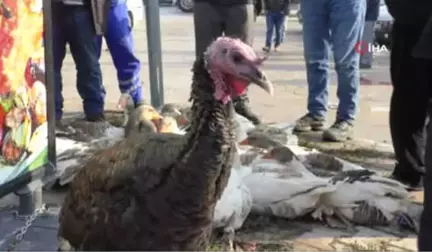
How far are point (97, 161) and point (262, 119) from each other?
4290 mm

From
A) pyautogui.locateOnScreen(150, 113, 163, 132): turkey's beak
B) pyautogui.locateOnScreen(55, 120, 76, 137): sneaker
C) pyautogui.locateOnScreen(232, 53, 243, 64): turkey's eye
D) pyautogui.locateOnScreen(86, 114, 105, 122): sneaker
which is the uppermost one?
pyautogui.locateOnScreen(232, 53, 243, 64): turkey's eye

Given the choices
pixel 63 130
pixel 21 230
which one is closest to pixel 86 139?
pixel 63 130

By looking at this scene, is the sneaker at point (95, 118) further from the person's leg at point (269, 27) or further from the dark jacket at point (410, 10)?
the person's leg at point (269, 27)

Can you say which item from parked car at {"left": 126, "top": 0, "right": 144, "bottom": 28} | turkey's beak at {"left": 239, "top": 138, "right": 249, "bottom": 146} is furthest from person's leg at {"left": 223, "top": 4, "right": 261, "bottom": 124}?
parked car at {"left": 126, "top": 0, "right": 144, "bottom": 28}

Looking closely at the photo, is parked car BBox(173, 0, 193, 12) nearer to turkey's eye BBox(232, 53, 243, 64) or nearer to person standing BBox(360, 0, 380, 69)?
person standing BBox(360, 0, 380, 69)

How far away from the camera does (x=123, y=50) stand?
24.6ft

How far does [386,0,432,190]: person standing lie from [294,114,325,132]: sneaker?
1681mm

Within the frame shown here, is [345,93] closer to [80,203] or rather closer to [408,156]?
[408,156]

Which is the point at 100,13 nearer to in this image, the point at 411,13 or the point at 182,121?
the point at 182,121

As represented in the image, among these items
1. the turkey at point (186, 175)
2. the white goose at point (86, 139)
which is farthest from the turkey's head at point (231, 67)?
the white goose at point (86, 139)

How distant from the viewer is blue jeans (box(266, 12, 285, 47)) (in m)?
15.0

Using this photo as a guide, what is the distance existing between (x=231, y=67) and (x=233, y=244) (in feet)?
5.34

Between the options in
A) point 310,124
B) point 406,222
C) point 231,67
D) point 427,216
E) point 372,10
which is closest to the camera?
point 427,216

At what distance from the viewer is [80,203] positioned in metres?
3.81
